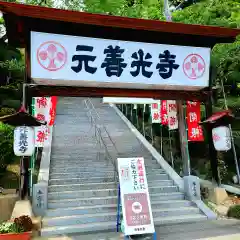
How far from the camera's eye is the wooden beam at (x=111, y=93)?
1064 centimetres

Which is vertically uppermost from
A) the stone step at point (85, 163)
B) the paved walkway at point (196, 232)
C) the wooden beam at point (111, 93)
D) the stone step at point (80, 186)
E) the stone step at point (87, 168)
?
the wooden beam at point (111, 93)

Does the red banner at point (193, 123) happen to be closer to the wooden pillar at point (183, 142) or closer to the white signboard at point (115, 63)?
the wooden pillar at point (183, 142)

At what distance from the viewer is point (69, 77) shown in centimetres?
1036

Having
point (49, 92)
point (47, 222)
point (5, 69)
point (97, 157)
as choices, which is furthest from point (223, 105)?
point (5, 69)

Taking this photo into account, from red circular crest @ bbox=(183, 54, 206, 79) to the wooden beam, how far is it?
0.70 metres

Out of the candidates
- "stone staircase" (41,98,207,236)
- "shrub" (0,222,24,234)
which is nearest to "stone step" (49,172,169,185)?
"stone staircase" (41,98,207,236)

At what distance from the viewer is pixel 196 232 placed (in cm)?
947

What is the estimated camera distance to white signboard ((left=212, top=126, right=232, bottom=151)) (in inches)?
445

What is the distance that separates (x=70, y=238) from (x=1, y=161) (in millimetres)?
5261

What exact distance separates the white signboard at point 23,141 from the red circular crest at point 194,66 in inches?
233

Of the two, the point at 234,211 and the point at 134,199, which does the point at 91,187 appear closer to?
the point at 134,199

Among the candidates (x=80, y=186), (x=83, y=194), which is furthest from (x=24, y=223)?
(x=80, y=186)

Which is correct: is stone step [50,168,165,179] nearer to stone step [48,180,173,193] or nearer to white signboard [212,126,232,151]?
stone step [48,180,173,193]

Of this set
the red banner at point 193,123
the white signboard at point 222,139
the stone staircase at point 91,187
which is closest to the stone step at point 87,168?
the stone staircase at point 91,187
